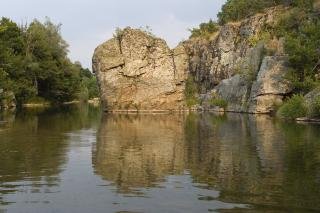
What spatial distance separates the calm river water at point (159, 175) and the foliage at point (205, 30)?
62.7m

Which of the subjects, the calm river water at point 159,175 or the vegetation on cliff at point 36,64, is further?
the vegetation on cliff at point 36,64

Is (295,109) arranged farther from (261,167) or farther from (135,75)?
(261,167)

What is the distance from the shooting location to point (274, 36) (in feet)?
216

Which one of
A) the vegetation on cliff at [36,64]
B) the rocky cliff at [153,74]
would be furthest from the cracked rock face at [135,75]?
the vegetation on cliff at [36,64]

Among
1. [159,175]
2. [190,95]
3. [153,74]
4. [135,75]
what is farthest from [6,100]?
[159,175]

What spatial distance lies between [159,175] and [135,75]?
47.7 meters

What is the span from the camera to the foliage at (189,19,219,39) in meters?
86.2

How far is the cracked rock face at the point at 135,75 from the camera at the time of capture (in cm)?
6159

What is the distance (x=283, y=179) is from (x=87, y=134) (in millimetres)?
16208

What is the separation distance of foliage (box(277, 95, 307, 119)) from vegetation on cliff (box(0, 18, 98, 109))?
37.4 meters

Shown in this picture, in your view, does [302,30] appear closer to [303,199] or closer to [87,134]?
[87,134]

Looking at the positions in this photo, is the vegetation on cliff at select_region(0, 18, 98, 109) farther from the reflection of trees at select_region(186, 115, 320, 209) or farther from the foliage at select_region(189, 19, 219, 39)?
the reflection of trees at select_region(186, 115, 320, 209)

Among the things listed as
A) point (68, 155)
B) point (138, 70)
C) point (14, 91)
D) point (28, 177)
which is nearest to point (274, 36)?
point (138, 70)

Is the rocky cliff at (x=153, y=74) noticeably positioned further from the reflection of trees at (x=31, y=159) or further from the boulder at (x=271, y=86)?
the reflection of trees at (x=31, y=159)
